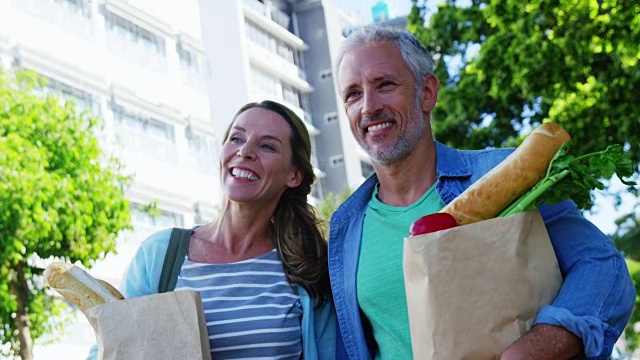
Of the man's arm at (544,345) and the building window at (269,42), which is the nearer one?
the man's arm at (544,345)

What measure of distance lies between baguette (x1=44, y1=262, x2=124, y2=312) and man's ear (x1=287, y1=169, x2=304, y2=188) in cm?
93

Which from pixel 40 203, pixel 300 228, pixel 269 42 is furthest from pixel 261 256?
pixel 269 42

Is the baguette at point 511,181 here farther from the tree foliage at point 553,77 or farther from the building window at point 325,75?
A: the building window at point 325,75

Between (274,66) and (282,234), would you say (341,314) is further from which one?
(274,66)

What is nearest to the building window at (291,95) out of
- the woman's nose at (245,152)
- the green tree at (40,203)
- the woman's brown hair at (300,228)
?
the green tree at (40,203)

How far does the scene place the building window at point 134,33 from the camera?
22.4m

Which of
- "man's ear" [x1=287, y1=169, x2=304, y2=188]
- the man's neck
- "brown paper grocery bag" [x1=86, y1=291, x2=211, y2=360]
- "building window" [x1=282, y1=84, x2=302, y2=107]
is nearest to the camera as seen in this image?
"brown paper grocery bag" [x1=86, y1=291, x2=211, y2=360]

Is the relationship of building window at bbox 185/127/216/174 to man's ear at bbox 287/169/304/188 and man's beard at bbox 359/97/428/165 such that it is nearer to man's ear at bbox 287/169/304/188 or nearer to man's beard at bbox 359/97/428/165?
man's ear at bbox 287/169/304/188

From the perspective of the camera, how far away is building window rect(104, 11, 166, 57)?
2239cm

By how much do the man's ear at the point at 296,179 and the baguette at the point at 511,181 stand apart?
132cm

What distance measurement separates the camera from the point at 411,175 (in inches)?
109

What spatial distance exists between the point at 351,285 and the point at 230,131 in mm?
850

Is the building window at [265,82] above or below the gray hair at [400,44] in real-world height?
above

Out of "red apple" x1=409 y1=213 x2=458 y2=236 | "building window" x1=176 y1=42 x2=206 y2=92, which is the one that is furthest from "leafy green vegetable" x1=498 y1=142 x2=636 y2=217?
"building window" x1=176 y1=42 x2=206 y2=92
